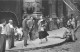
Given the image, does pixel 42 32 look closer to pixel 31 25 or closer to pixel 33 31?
pixel 31 25

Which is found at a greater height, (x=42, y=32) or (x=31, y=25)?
(x=31, y=25)

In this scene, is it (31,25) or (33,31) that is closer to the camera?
(31,25)

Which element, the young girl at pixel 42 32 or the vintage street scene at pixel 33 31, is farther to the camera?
the young girl at pixel 42 32

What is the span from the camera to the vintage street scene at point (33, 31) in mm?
7451

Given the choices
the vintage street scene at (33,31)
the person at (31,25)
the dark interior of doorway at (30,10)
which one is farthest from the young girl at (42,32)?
the dark interior of doorway at (30,10)

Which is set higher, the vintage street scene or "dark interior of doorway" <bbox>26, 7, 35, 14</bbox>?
"dark interior of doorway" <bbox>26, 7, 35, 14</bbox>

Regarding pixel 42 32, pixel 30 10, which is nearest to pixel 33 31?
pixel 42 32

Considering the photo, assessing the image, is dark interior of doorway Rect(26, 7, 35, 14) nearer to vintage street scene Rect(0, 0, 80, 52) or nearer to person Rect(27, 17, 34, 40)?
vintage street scene Rect(0, 0, 80, 52)

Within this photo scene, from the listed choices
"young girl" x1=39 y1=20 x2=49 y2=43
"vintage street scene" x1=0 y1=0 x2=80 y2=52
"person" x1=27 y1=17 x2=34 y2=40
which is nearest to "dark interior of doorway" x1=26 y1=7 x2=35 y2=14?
"vintage street scene" x1=0 y1=0 x2=80 y2=52

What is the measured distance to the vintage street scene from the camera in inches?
293

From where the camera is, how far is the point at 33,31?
9.97m

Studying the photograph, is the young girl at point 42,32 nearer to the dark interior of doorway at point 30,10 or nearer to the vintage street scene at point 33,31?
the vintage street scene at point 33,31

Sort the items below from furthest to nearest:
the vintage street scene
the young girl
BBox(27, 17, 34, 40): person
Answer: BBox(27, 17, 34, 40): person, the young girl, the vintage street scene

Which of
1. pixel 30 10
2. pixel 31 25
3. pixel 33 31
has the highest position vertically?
pixel 30 10
